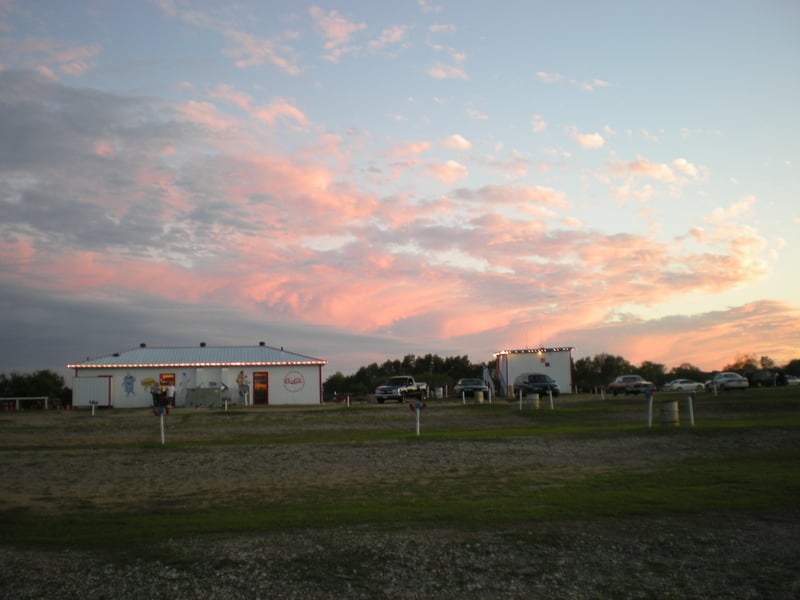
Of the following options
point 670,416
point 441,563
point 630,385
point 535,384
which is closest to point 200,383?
point 535,384

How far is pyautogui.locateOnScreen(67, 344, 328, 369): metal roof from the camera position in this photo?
48594mm

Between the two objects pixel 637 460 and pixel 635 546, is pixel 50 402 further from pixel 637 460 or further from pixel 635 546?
pixel 635 546

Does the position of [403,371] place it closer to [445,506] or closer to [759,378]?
[759,378]

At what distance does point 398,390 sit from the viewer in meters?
47.7

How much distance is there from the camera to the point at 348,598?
723 centimetres

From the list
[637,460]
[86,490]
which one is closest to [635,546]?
[637,460]

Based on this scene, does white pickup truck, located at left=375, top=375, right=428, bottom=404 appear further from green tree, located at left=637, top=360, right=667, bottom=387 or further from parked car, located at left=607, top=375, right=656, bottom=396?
green tree, located at left=637, top=360, right=667, bottom=387

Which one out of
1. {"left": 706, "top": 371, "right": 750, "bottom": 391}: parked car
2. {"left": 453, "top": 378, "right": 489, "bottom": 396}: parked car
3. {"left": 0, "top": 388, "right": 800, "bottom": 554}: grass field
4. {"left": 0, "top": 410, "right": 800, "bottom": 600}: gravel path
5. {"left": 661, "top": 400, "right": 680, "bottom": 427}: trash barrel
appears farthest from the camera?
{"left": 706, "top": 371, "right": 750, "bottom": 391}: parked car

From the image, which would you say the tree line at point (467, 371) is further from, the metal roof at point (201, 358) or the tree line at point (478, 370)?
the metal roof at point (201, 358)

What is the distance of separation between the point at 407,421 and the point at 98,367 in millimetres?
27232

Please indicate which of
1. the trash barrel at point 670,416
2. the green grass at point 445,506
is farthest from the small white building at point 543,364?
the green grass at point 445,506

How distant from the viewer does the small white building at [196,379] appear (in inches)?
1868

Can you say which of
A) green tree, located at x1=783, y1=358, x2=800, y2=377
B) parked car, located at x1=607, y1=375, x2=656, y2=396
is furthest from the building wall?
green tree, located at x1=783, y1=358, x2=800, y2=377

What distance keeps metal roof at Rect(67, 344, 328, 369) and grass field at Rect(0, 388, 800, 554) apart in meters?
21.7
